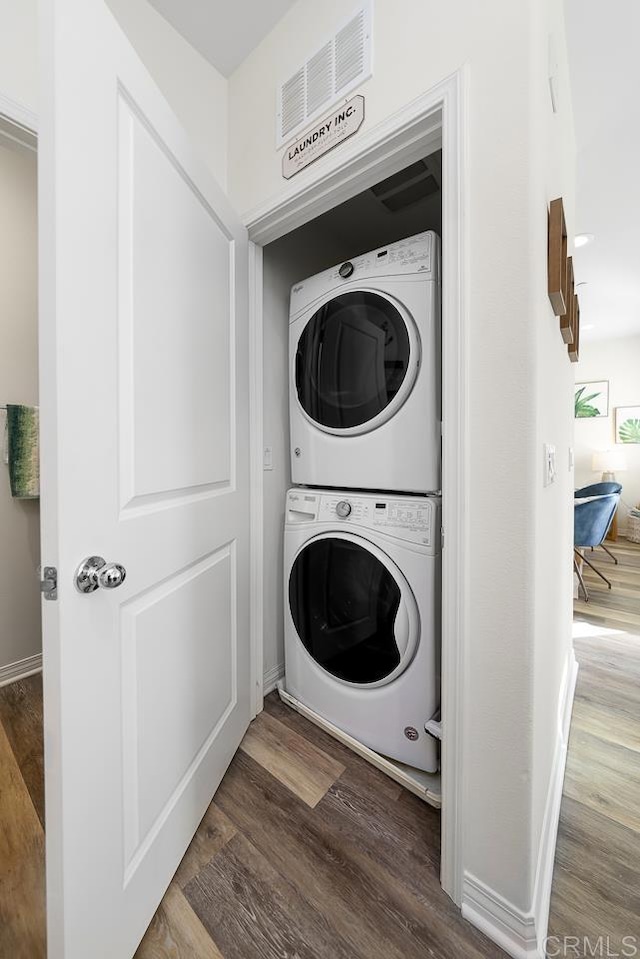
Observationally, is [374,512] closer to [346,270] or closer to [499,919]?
[346,270]

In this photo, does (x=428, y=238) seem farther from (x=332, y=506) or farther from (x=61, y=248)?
(x=61, y=248)

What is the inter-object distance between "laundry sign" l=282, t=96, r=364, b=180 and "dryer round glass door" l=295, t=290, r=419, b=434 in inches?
15.7

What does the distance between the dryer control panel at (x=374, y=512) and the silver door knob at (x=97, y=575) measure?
81 centimetres

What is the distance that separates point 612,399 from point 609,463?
86cm

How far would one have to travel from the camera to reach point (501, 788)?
0.86 m

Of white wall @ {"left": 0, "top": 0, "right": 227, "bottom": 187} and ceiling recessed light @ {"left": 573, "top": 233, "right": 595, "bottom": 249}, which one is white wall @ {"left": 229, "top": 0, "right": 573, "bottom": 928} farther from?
ceiling recessed light @ {"left": 573, "top": 233, "right": 595, "bottom": 249}

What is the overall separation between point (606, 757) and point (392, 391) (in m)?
1.49

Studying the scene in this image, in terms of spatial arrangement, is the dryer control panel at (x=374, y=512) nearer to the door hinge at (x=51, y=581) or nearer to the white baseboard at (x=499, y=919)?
the white baseboard at (x=499, y=919)

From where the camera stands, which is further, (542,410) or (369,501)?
(369,501)

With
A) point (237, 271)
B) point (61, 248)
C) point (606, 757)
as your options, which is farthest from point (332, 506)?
point (606, 757)

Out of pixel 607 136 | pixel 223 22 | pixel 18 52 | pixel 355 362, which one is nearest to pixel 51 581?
pixel 355 362

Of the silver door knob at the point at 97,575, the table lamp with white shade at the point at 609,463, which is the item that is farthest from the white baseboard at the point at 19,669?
the table lamp with white shade at the point at 609,463

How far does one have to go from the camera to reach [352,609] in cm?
141

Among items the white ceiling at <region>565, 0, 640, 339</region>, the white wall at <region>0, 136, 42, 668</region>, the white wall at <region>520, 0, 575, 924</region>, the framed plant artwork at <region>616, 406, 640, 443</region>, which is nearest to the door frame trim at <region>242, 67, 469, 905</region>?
the white wall at <region>520, 0, 575, 924</region>
